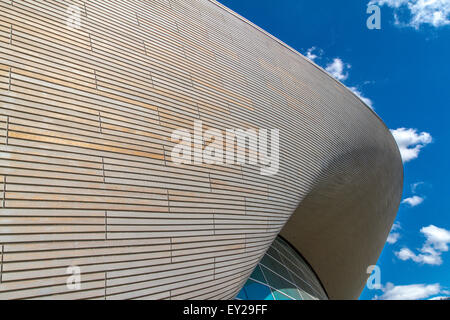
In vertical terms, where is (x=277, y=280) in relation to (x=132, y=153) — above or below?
below

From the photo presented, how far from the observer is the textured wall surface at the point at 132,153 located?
4.07 meters

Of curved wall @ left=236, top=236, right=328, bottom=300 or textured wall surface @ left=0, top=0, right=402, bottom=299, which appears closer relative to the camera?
textured wall surface @ left=0, top=0, right=402, bottom=299

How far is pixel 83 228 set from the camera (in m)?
4.27

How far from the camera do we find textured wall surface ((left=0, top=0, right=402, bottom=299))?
4066 mm

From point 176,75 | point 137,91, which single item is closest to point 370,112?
point 176,75

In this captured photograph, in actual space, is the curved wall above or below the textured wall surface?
below

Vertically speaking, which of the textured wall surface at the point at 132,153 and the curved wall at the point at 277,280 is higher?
the textured wall surface at the point at 132,153

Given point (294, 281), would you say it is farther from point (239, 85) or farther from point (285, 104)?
point (239, 85)

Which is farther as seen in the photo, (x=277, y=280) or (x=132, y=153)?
(x=277, y=280)

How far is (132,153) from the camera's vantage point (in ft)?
17.4

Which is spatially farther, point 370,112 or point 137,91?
point 370,112

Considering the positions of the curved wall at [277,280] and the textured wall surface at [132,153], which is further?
the curved wall at [277,280]

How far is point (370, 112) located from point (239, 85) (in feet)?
34.4
